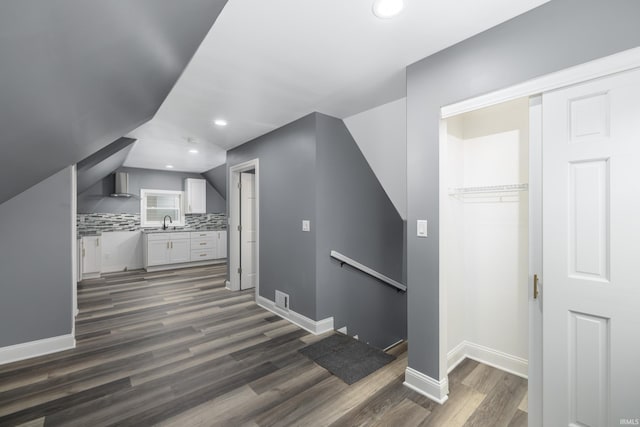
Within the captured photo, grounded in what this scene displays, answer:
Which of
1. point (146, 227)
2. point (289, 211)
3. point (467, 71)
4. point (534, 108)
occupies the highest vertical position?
point (467, 71)

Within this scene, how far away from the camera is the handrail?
320 centimetres

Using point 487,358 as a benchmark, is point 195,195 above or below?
above

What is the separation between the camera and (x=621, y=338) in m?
1.29

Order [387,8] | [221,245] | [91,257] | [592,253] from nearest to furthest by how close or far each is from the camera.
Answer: [592,253] < [387,8] < [91,257] < [221,245]

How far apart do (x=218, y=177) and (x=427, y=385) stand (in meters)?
6.42

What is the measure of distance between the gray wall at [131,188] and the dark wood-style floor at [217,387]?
3.87m

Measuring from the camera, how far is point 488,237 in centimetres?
238

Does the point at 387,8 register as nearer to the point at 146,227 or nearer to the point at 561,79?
the point at 561,79

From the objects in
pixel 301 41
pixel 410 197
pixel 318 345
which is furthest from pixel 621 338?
pixel 301 41

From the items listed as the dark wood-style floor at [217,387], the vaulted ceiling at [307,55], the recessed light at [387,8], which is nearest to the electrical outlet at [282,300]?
the dark wood-style floor at [217,387]

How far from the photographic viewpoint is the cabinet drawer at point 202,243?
263 inches

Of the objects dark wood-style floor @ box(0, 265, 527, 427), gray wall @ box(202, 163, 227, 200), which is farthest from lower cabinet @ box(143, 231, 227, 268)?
dark wood-style floor @ box(0, 265, 527, 427)

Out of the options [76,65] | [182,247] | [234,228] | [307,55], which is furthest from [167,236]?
[76,65]

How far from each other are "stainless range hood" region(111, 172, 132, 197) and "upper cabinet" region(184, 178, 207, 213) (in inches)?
51.5
